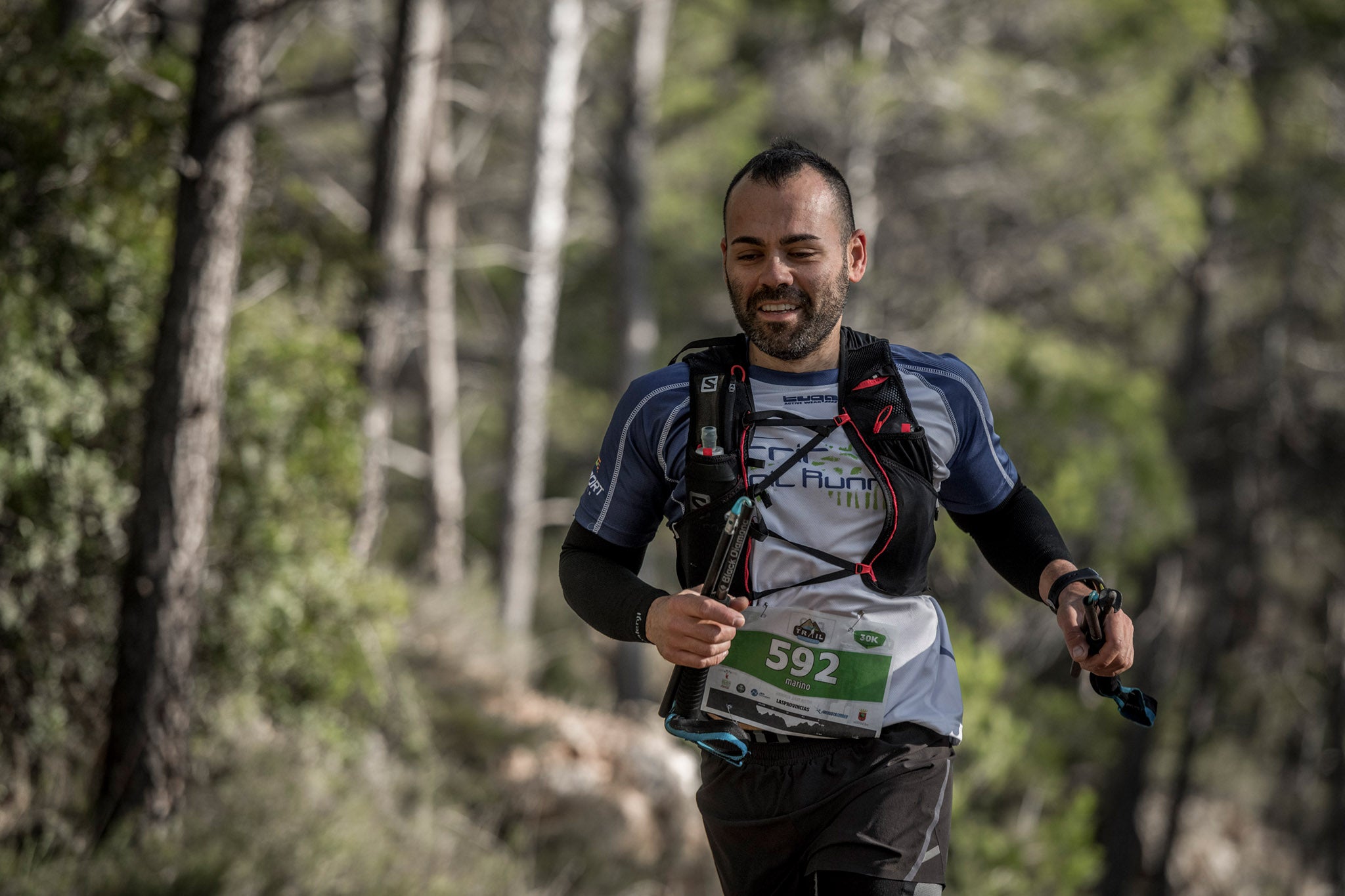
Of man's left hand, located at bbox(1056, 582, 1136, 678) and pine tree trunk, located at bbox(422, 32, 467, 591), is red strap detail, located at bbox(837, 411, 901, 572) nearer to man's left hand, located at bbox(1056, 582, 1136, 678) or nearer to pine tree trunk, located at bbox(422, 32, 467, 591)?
man's left hand, located at bbox(1056, 582, 1136, 678)

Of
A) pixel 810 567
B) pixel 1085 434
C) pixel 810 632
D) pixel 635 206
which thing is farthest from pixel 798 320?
pixel 1085 434

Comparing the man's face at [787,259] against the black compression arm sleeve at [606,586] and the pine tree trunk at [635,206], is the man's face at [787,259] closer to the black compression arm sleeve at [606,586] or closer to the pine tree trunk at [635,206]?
the black compression arm sleeve at [606,586]

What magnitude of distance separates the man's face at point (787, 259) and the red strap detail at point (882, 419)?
0.20 metres

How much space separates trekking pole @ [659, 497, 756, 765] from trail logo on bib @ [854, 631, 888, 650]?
297 millimetres

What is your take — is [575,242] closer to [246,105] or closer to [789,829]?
[246,105]

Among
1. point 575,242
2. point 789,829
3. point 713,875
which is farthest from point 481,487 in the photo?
point 789,829

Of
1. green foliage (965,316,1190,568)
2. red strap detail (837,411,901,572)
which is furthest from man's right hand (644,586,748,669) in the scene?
green foliage (965,316,1190,568)

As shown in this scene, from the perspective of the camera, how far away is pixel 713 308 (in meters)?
17.5

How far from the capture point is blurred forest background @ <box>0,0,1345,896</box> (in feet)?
17.6

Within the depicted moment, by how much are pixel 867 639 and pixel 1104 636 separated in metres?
0.45

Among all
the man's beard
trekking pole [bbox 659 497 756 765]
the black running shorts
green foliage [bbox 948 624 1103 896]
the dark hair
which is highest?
the dark hair

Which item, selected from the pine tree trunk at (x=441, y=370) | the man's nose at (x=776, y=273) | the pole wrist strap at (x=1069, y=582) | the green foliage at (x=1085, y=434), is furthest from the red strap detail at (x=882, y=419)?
the green foliage at (x=1085, y=434)

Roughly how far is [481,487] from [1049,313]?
968 centimetres

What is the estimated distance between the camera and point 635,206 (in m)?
14.3
